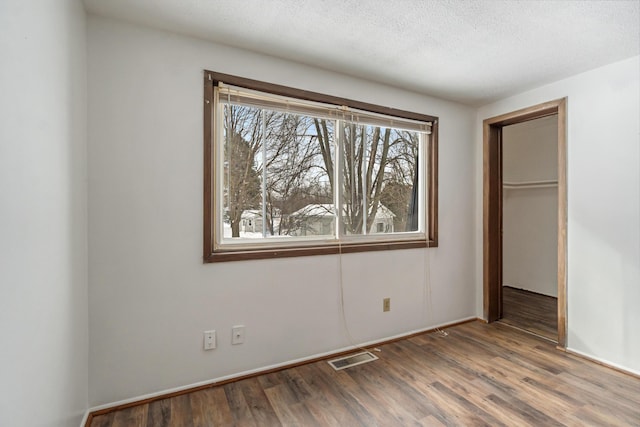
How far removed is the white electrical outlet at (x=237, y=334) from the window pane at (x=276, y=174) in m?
0.62

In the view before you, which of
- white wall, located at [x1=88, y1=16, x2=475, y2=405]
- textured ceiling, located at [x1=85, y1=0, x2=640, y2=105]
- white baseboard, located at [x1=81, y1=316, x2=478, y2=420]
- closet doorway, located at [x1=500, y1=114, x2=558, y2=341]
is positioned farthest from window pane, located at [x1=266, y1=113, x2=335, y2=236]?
closet doorway, located at [x1=500, y1=114, x2=558, y2=341]

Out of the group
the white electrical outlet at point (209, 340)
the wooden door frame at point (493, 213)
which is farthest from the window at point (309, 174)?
the wooden door frame at point (493, 213)

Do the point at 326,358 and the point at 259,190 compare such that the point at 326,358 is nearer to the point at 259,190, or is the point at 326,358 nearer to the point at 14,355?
the point at 259,190

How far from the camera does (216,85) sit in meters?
2.11

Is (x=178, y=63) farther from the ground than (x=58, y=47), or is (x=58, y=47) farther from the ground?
(x=178, y=63)

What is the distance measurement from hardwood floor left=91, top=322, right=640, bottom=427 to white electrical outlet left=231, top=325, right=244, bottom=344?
272mm

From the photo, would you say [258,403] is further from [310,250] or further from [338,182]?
[338,182]

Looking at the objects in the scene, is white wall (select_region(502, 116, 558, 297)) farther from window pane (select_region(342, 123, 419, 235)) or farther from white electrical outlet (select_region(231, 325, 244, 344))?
white electrical outlet (select_region(231, 325, 244, 344))

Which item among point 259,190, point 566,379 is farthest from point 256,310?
point 566,379

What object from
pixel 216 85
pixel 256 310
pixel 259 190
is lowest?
pixel 256 310

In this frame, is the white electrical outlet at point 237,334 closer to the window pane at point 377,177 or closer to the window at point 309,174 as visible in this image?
the window at point 309,174

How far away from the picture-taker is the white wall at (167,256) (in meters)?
1.79

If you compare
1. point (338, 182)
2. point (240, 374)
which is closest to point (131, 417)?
point (240, 374)

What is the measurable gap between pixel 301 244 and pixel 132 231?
1.13 m
